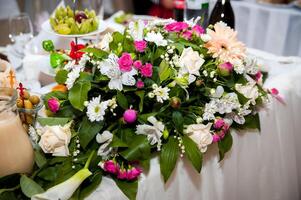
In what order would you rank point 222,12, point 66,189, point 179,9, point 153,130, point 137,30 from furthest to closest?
point 179,9 → point 222,12 → point 137,30 → point 153,130 → point 66,189

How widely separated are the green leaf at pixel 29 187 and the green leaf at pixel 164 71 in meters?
0.32

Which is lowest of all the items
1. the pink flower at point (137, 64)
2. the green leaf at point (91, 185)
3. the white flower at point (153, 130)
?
the green leaf at point (91, 185)

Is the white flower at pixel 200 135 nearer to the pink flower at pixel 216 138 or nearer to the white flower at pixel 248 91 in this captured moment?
the pink flower at pixel 216 138

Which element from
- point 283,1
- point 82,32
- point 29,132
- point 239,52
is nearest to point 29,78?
point 82,32

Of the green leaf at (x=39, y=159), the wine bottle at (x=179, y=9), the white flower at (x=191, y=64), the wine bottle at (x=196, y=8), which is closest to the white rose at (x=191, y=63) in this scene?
the white flower at (x=191, y=64)

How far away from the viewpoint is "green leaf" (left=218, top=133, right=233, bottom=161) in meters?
0.84

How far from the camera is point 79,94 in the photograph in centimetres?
74

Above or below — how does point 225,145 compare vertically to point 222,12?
below

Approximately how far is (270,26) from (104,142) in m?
1.70

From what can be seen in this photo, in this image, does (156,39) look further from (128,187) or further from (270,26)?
(270,26)

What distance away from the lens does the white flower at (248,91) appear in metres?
0.89

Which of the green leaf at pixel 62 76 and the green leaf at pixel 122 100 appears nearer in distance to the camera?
the green leaf at pixel 122 100

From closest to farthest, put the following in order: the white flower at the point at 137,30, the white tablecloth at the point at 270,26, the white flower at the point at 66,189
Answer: the white flower at the point at 66,189, the white flower at the point at 137,30, the white tablecloth at the point at 270,26

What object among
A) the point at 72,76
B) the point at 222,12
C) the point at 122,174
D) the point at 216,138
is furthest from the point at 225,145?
the point at 222,12
